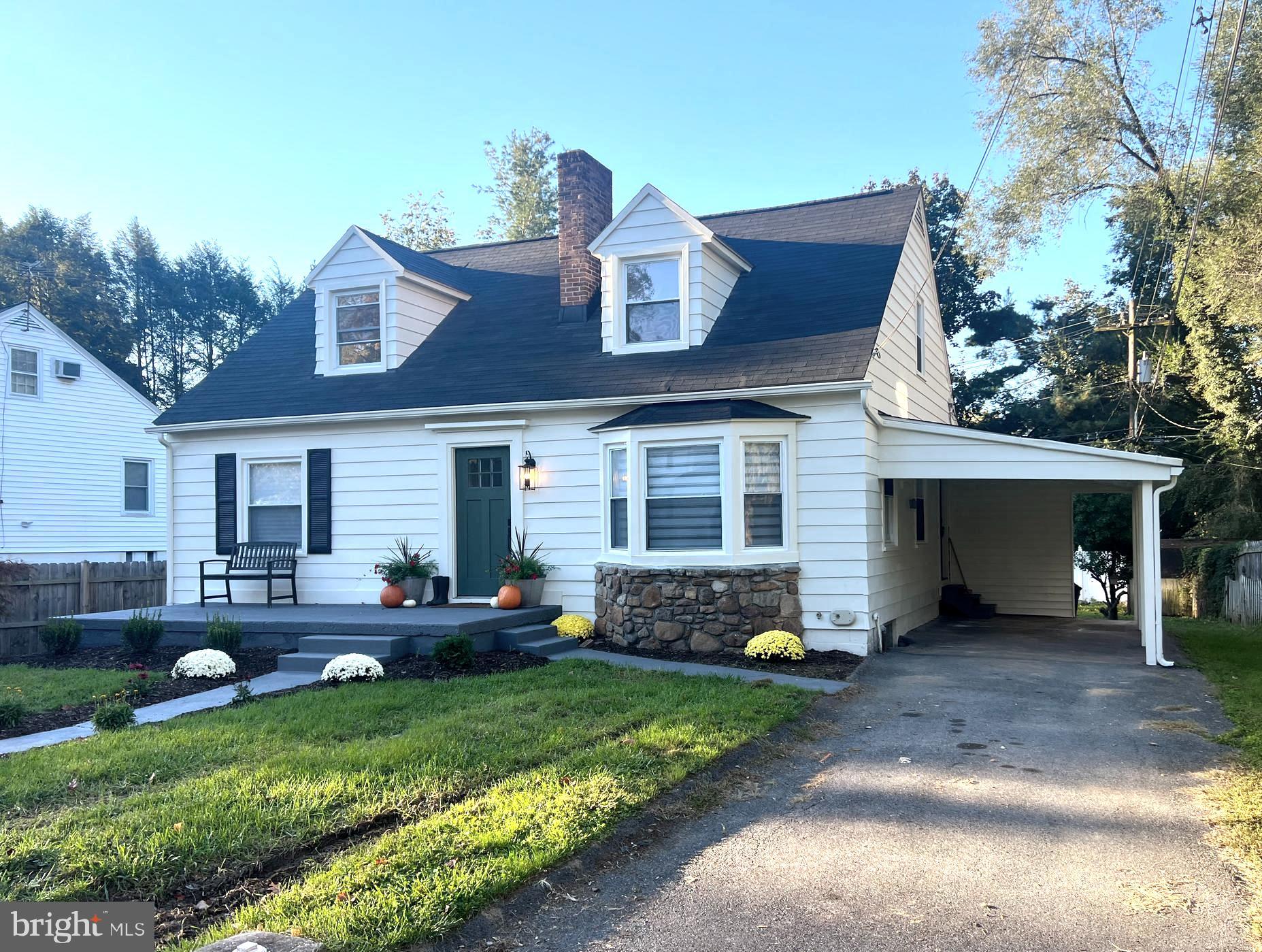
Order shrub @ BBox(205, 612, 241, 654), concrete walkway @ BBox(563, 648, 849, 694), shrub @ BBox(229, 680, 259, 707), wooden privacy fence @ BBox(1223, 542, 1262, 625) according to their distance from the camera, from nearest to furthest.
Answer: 1. shrub @ BBox(229, 680, 259, 707)
2. concrete walkway @ BBox(563, 648, 849, 694)
3. shrub @ BBox(205, 612, 241, 654)
4. wooden privacy fence @ BBox(1223, 542, 1262, 625)

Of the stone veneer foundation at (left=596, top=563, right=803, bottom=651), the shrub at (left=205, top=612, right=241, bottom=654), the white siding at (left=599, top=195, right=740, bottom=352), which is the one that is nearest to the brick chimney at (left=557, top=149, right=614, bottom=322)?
the white siding at (left=599, top=195, right=740, bottom=352)

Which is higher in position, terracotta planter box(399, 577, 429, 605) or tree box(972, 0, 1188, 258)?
tree box(972, 0, 1188, 258)

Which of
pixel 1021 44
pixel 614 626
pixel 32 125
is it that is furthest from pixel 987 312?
pixel 32 125

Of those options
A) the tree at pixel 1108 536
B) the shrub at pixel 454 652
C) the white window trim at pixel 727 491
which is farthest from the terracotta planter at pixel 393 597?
the tree at pixel 1108 536

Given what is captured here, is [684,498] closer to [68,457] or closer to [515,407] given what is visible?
[515,407]

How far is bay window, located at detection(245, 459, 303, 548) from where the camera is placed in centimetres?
1328

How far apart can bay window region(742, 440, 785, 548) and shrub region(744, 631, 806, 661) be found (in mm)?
1179

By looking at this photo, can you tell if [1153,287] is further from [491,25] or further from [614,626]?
[614,626]

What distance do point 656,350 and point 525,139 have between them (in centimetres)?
2603

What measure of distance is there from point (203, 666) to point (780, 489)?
6518 millimetres

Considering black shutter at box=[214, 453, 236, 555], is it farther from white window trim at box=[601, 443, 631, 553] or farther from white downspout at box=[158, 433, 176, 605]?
white window trim at box=[601, 443, 631, 553]

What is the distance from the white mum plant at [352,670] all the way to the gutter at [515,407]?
413 centimetres

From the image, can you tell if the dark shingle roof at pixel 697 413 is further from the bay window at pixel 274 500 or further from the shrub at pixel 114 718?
the shrub at pixel 114 718

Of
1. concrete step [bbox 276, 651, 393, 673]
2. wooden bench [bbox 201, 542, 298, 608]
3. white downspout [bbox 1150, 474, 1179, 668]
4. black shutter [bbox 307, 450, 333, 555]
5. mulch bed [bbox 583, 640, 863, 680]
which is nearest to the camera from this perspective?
mulch bed [bbox 583, 640, 863, 680]
